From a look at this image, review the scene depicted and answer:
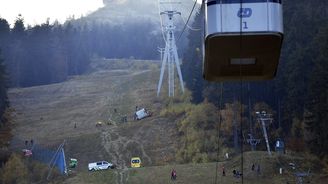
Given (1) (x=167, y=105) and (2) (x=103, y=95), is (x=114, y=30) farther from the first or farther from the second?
(1) (x=167, y=105)

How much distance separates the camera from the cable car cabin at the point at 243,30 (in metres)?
8.83

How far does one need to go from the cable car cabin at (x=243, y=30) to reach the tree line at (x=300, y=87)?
58.1ft

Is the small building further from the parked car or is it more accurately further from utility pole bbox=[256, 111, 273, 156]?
the parked car

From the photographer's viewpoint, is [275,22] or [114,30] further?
[114,30]

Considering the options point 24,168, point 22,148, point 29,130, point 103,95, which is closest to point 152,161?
point 24,168

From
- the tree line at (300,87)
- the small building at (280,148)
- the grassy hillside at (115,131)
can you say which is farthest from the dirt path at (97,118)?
the small building at (280,148)

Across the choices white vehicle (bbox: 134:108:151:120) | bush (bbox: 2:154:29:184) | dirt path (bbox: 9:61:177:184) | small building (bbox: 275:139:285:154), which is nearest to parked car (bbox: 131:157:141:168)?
dirt path (bbox: 9:61:177:184)

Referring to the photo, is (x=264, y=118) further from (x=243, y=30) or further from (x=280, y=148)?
(x=243, y=30)

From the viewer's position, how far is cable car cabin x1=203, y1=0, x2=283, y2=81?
→ 8.83m

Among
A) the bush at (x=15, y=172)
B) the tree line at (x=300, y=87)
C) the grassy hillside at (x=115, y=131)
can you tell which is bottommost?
the bush at (x=15, y=172)

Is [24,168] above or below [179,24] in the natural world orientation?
below

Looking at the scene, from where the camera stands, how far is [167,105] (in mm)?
50375

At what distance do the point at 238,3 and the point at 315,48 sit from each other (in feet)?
77.7

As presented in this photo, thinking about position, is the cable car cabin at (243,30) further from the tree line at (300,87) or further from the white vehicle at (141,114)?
the white vehicle at (141,114)
